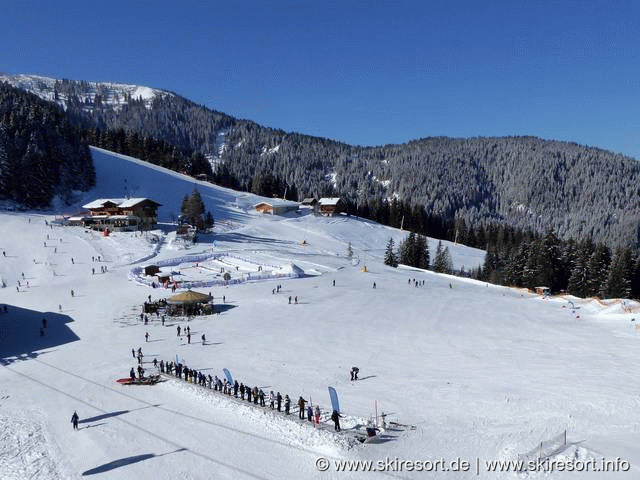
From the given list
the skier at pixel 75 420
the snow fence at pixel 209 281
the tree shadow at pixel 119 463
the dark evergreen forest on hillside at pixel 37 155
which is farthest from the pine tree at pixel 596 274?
the dark evergreen forest on hillside at pixel 37 155

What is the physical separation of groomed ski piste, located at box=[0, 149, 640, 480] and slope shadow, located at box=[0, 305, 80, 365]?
214 millimetres

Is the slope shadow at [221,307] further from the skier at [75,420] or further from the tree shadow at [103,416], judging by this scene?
the skier at [75,420]

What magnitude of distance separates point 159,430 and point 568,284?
6118 centimetres

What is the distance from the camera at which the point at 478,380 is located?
23438 millimetres

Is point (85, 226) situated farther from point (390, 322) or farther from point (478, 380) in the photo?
point (478, 380)

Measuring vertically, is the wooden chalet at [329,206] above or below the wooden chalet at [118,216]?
above

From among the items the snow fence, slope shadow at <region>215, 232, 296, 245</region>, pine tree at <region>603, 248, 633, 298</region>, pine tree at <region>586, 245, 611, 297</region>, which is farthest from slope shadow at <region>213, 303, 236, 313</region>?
pine tree at <region>586, 245, 611, 297</region>

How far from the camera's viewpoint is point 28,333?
36.4 metres

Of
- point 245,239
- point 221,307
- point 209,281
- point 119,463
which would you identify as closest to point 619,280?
point 221,307

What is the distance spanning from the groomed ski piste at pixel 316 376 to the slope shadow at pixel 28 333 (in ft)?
0.70

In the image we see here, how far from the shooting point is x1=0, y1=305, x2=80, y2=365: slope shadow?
31797mm

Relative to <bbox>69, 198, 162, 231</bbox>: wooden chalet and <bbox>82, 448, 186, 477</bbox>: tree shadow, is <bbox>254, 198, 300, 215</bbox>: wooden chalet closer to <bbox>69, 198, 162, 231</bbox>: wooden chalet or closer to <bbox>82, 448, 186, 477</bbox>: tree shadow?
<bbox>69, 198, 162, 231</bbox>: wooden chalet

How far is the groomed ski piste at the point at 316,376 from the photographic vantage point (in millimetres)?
16047

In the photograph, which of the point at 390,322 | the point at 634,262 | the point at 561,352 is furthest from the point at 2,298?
the point at 634,262
